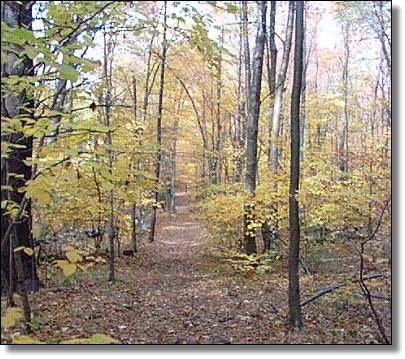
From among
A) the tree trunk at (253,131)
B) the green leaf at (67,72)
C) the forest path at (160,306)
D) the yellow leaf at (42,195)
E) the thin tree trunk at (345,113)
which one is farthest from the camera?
the thin tree trunk at (345,113)

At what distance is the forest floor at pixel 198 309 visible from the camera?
2314mm

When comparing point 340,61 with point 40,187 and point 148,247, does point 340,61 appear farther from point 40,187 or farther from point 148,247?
point 40,187

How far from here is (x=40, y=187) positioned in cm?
153

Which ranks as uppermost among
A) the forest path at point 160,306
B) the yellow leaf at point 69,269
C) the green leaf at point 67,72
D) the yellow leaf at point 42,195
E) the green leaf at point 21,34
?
the green leaf at point 21,34

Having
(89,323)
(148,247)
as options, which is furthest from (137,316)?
(148,247)

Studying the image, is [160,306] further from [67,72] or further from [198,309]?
[67,72]

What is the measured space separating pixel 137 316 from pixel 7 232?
1.51 meters

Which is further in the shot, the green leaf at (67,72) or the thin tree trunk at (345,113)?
the thin tree trunk at (345,113)

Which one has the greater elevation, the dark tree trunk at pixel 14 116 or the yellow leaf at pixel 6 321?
the dark tree trunk at pixel 14 116

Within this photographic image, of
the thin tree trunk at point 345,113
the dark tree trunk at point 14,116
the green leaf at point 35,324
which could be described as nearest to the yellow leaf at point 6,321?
the dark tree trunk at point 14,116

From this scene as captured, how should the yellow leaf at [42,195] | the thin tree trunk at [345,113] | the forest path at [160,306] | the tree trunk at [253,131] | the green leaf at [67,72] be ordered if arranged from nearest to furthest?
the green leaf at [67,72]
the yellow leaf at [42,195]
the forest path at [160,306]
the tree trunk at [253,131]
the thin tree trunk at [345,113]

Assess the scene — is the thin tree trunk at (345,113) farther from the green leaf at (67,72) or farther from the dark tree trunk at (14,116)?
the green leaf at (67,72)

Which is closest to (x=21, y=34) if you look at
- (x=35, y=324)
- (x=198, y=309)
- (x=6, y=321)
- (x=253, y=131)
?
(x=6, y=321)

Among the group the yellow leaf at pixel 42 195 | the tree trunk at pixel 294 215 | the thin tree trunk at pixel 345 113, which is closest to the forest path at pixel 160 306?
the tree trunk at pixel 294 215
